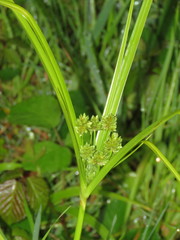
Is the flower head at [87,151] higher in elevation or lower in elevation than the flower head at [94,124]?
lower

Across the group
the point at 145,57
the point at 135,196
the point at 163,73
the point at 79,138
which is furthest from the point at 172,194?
the point at 79,138

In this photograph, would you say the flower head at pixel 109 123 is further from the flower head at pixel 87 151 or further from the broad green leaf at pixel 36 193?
the broad green leaf at pixel 36 193

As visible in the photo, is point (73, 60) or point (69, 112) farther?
point (73, 60)

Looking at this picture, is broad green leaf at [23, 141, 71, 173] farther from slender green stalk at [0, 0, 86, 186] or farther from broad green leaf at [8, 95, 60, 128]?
slender green stalk at [0, 0, 86, 186]

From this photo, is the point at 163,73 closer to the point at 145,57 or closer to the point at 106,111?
the point at 145,57

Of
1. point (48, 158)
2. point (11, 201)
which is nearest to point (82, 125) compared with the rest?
point (11, 201)

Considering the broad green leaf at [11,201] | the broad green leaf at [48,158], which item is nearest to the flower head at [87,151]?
the broad green leaf at [11,201]
